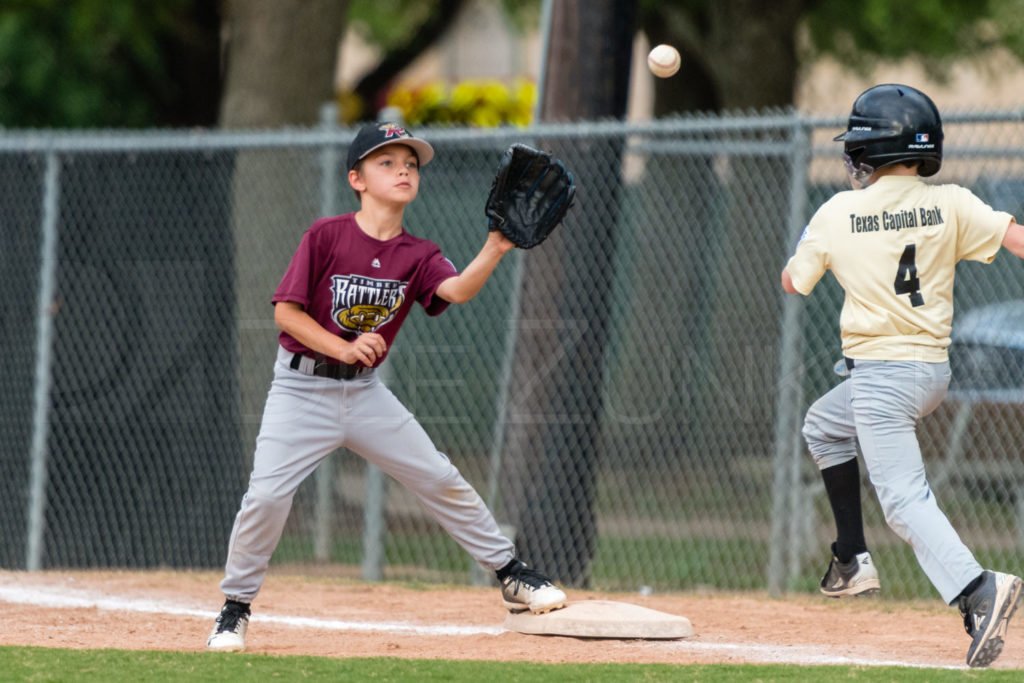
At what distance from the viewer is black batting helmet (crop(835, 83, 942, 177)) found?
188 inches

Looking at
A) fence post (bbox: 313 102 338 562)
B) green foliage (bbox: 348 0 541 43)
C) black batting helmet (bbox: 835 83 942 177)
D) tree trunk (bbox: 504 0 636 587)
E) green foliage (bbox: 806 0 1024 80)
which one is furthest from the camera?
green foliage (bbox: 348 0 541 43)

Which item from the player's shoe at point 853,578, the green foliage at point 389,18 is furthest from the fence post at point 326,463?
the green foliage at point 389,18

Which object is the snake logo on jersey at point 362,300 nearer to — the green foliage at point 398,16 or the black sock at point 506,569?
the black sock at point 506,569

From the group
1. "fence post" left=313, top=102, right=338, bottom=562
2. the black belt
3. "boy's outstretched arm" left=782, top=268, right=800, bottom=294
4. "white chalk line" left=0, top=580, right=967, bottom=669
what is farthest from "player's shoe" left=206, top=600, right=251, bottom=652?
"fence post" left=313, top=102, right=338, bottom=562

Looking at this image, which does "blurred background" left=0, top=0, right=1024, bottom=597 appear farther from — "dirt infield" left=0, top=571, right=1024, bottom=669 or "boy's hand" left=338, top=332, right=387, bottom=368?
"boy's hand" left=338, top=332, right=387, bottom=368

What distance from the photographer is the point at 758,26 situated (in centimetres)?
1297

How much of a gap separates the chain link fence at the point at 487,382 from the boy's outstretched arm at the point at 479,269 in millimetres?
2119

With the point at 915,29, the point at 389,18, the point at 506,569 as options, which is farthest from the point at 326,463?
the point at 389,18

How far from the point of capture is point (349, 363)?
5051mm

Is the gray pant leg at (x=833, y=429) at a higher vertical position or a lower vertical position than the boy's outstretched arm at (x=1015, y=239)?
lower

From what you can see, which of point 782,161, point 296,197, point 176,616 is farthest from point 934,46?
point 176,616

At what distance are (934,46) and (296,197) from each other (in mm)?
7523

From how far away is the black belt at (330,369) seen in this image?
5.20 m

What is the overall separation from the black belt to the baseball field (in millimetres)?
1012
